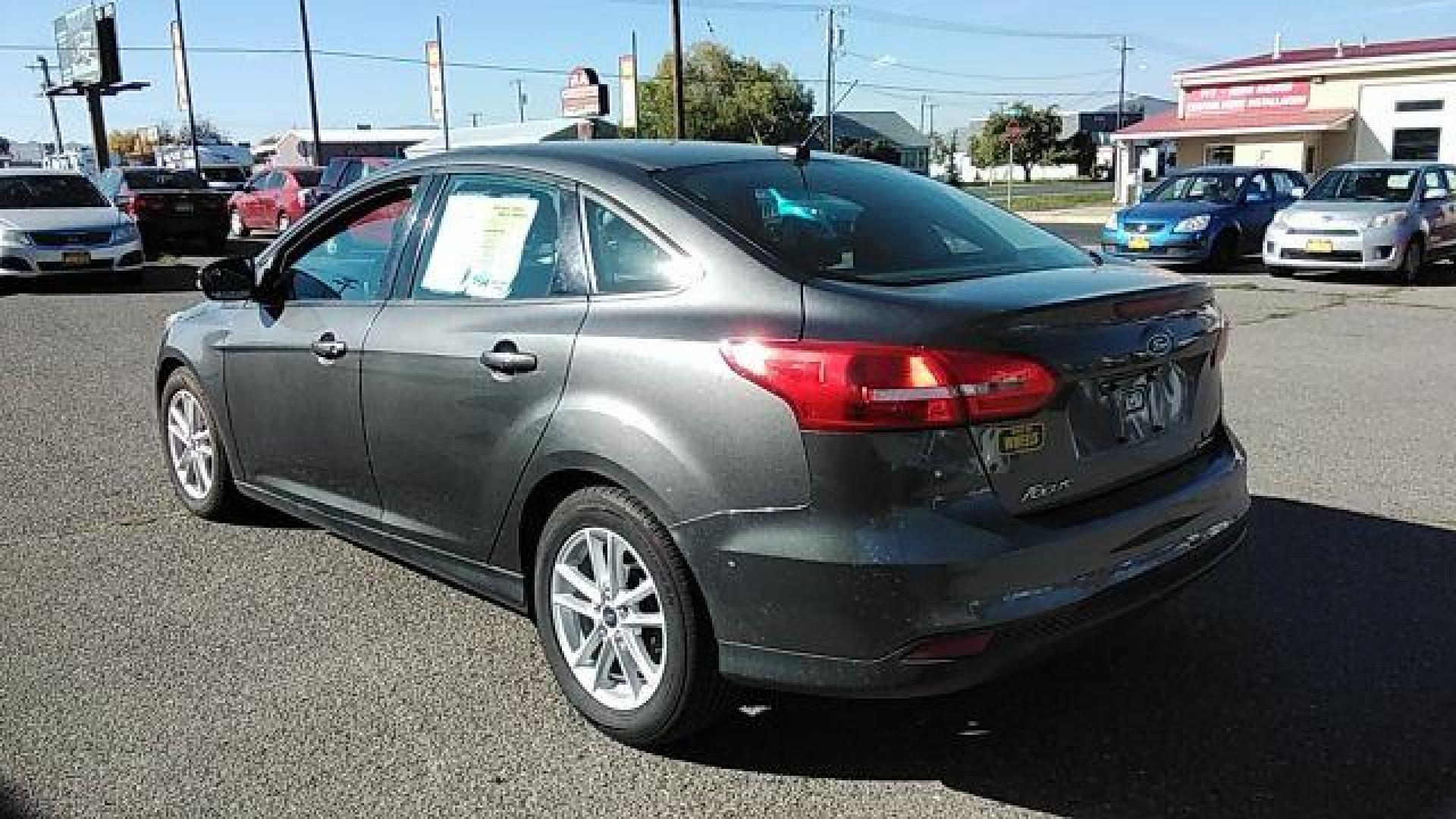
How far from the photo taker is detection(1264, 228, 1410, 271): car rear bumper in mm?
14945

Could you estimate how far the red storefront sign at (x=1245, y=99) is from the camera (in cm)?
3441

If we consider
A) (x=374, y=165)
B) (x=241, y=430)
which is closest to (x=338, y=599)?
(x=241, y=430)

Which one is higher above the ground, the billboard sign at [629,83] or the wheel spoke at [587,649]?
the billboard sign at [629,83]

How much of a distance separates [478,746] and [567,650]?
35 cm

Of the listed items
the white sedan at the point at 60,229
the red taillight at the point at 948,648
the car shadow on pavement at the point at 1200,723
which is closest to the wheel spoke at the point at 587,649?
the car shadow on pavement at the point at 1200,723

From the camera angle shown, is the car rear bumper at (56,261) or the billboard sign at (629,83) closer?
the car rear bumper at (56,261)

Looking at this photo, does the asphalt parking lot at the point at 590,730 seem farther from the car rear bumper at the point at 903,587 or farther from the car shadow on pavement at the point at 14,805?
the car rear bumper at the point at 903,587

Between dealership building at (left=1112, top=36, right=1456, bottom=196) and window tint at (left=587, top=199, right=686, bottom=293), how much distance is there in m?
33.1

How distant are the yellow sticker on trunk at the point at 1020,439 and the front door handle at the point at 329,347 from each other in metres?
2.27

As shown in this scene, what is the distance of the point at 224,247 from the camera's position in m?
→ 23.0

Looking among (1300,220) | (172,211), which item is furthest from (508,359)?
(172,211)

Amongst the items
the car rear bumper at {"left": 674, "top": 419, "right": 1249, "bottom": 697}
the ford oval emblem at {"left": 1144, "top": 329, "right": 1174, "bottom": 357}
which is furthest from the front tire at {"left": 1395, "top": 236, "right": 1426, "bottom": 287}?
the car rear bumper at {"left": 674, "top": 419, "right": 1249, "bottom": 697}

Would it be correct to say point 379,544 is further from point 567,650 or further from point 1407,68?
point 1407,68

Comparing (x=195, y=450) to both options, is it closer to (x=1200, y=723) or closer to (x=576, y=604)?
(x=576, y=604)
